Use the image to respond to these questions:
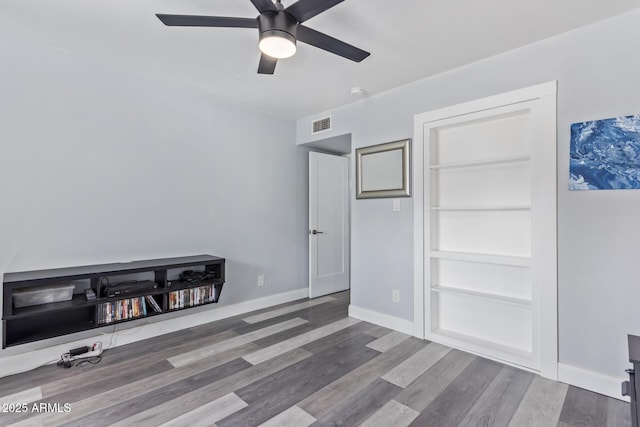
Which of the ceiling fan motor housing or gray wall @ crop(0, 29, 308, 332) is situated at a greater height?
the ceiling fan motor housing

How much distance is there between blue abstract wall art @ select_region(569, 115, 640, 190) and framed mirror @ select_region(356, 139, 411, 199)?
1278 millimetres

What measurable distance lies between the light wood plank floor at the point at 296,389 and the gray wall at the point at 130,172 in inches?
34.2

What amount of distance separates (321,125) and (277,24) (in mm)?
2326

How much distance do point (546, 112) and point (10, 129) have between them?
12.5 feet

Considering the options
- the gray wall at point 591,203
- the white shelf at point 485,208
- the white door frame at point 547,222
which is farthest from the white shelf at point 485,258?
the white shelf at point 485,208

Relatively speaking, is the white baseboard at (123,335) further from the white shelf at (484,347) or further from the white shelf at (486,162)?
the white shelf at (486,162)

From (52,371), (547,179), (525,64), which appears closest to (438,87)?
(525,64)

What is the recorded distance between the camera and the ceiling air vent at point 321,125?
383 centimetres

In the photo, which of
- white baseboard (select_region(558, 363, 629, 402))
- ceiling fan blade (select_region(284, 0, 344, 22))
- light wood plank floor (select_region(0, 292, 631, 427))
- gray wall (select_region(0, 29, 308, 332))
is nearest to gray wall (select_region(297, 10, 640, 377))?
white baseboard (select_region(558, 363, 629, 402))

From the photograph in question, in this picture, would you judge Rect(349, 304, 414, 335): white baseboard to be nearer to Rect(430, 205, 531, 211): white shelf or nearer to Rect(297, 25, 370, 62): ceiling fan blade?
Rect(430, 205, 531, 211): white shelf

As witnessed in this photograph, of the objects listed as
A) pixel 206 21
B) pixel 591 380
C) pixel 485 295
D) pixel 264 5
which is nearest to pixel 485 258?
Result: pixel 485 295

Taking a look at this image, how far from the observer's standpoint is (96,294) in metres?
2.46

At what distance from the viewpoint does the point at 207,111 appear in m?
3.35

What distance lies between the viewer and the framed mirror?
311 cm
